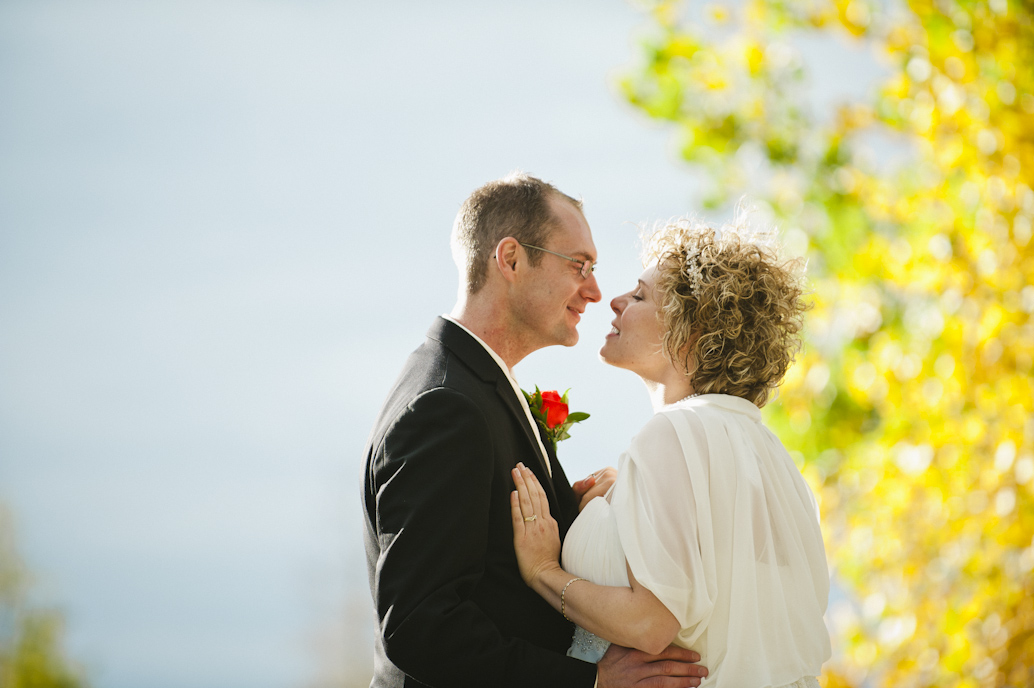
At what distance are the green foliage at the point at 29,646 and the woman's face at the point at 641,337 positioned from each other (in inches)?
263

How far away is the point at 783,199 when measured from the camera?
13.0 ft

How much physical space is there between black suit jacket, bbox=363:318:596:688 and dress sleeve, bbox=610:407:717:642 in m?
0.34

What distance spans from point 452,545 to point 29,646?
6882 mm

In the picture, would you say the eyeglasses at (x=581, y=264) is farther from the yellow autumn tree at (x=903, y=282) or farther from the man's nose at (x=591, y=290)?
the yellow autumn tree at (x=903, y=282)

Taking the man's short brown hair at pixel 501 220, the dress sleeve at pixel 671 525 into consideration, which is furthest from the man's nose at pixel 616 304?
the dress sleeve at pixel 671 525

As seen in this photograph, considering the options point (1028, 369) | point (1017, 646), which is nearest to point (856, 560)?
point (1017, 646)

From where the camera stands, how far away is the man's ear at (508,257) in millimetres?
2844

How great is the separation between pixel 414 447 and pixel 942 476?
2295 millimetres

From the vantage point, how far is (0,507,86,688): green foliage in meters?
7.02

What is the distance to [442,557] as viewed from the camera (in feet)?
7.05

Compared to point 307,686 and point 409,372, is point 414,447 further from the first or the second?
point 307,686

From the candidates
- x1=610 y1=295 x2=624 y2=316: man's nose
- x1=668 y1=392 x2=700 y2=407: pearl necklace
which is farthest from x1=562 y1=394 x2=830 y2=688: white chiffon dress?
x1=610 y1=295 x2=624 y2=316: man's nose

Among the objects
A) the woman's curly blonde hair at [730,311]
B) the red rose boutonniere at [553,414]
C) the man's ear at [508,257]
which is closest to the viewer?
the woman's curly blonde hair at [730,311]

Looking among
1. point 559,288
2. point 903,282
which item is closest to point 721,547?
point 559,288
